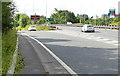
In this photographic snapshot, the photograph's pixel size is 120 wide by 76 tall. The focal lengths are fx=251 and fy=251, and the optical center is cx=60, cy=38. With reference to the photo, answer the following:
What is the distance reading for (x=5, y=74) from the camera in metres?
7.10

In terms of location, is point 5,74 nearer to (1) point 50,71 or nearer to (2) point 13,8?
(1) point 50,71

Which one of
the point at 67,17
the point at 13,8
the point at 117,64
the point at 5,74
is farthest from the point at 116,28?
the point at 67,17

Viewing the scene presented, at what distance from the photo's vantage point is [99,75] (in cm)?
768

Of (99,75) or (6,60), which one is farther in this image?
(6,60)

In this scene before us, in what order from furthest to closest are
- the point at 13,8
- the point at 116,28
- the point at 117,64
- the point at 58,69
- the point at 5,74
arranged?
the point at 116,28, the point at 13,8, the point at 117,64, the point at 58,69, the point at 5,74

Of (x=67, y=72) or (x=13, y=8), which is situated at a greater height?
(x=13, y=8)

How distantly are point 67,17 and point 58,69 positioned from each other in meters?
142

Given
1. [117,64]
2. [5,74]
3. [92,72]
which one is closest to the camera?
[5,74]

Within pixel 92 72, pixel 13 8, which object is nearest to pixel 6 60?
pixel 92 72

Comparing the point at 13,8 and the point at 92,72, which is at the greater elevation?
the point at 13,8

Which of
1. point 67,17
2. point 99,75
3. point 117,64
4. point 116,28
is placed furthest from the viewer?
point 67,17

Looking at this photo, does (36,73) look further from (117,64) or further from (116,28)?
(116,28)

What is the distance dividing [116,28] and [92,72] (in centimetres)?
4432

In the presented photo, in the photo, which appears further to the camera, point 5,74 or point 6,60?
point 6,60
